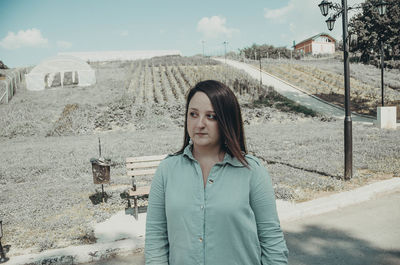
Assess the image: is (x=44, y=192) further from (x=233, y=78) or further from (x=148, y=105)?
(x=233, y=78)

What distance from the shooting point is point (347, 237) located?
4688 mm

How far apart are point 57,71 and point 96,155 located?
22.4 metres

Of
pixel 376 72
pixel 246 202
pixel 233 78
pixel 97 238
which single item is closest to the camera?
pixel 246 202

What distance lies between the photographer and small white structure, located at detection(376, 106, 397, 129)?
15021 mm

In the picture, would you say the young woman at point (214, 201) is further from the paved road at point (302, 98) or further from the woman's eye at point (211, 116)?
the paved road at point (302, 98)

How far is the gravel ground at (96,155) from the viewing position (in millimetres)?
5641

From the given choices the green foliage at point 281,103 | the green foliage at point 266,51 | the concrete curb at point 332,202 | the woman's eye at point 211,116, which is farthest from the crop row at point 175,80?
the green foliage at point 266,51

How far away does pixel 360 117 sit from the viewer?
1956 cm

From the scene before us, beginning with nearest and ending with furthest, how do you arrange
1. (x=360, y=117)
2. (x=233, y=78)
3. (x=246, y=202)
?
1. (x=246, y=202)
2. (x=360, y=117)
3. (x=233, y=78)

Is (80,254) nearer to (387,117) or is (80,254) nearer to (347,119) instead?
(347,119)

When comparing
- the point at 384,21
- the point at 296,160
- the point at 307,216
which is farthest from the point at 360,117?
the point at 384,21

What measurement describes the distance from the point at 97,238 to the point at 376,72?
38.0 m

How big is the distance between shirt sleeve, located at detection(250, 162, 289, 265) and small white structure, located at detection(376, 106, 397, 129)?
51.4 ft

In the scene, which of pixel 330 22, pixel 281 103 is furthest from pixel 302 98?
pixel 330 22
